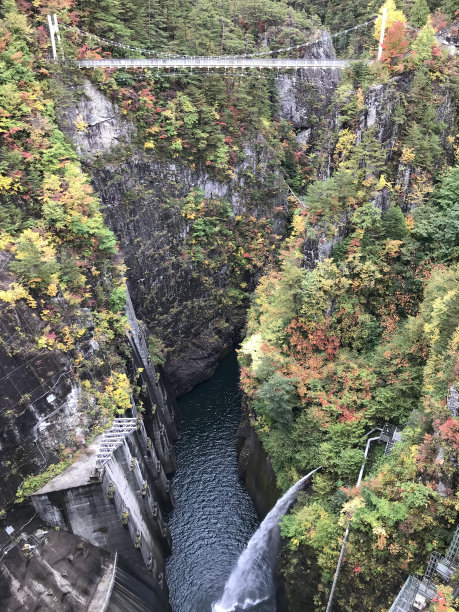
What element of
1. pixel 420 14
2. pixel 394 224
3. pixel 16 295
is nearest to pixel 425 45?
pixel 394 224

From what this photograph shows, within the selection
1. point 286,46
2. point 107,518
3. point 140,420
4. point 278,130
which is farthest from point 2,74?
point 286,46

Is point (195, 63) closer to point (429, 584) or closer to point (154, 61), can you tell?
point (154, 61)

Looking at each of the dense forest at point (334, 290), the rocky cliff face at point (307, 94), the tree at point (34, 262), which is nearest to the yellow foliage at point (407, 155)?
the dense forest at point (334, 290)

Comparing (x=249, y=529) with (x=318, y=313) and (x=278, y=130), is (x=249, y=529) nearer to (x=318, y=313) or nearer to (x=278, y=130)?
(x=318, y=313)

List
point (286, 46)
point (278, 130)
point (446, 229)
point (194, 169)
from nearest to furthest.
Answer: point (446, 229), point (194, 169), point (278, 130), point (286, 46)

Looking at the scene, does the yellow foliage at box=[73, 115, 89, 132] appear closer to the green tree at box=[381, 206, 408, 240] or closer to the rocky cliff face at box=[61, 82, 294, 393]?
the rocky cliff face at box=[61, 82, 294, 393]

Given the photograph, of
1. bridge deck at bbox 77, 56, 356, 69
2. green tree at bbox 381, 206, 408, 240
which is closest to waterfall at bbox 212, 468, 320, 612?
green tree at bbox 381, 206, 408, 240

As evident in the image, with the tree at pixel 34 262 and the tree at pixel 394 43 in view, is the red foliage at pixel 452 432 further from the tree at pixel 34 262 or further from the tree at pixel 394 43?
the tree at pixel 394 43
